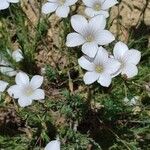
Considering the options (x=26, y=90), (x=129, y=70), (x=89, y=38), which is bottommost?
(x=26, y=90)

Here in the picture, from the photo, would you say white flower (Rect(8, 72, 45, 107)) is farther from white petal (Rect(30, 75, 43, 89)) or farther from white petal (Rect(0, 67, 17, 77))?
white petal (Rect(0, 67, 17, 77))

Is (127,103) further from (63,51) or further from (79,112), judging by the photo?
(63,51)

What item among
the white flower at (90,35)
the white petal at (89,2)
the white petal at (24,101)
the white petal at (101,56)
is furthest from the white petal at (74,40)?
the white petal at (24,101)

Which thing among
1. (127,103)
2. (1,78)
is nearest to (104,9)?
(127,103)

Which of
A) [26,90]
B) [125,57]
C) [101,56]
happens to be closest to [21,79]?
[26,90]

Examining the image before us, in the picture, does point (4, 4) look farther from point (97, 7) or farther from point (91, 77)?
point (91, 77)

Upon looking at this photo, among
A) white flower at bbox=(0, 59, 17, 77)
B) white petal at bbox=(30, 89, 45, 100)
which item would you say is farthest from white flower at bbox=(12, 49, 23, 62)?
white petal at bbox=(30, 89, 45, 100)
